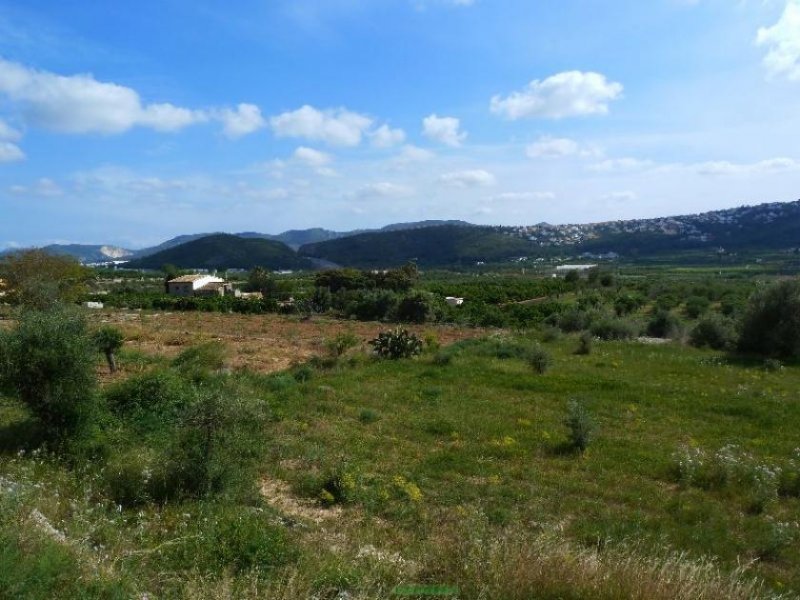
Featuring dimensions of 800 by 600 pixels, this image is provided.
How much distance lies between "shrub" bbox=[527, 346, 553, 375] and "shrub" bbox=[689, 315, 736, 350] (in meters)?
12.0

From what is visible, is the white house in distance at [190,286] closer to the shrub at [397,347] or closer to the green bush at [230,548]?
the shrub at [397,347]

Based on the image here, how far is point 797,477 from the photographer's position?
905 centimetres

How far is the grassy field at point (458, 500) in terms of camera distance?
4270 mm

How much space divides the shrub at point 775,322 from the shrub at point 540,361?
1089 centimetres

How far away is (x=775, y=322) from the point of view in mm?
23016

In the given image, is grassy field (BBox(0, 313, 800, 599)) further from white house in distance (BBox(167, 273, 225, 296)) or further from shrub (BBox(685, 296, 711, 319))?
white house in distance (BBox(167, 273, 225, 296))

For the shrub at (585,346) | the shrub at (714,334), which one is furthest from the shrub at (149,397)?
the shrub at (714,334)

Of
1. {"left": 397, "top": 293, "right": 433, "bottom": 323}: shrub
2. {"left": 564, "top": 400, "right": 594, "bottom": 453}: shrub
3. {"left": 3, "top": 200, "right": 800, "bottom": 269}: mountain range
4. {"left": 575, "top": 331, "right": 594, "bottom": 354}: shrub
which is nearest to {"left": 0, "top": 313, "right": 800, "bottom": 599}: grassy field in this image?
{"left": 564, "top": 400, "right": 594, "bottom": 453}: shrub

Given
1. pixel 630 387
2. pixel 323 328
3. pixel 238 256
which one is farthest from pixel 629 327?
pixel 238 256

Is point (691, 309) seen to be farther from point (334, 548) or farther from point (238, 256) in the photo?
point (238, 256)

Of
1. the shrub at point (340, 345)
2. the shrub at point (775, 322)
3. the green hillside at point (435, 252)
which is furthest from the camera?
the green hillside at point (435, 252)

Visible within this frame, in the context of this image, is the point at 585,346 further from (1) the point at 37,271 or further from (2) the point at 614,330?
(1) the point at 37,271

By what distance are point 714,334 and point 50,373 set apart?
2748cm

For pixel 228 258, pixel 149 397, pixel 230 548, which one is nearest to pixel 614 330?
pixel 149 397
